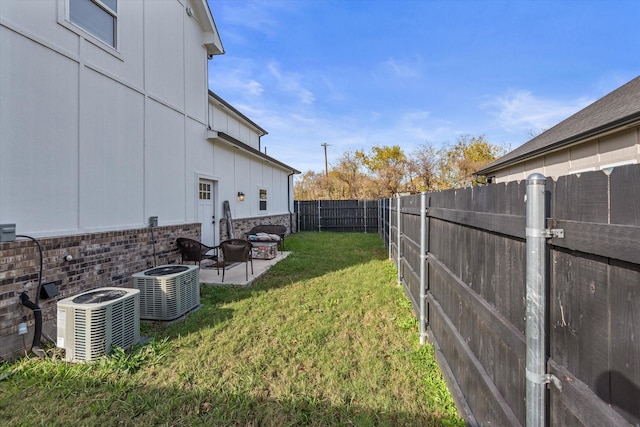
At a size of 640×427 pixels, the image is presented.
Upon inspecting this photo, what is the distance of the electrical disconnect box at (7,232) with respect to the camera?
3.38 m

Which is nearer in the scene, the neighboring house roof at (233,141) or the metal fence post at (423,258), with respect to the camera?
the metal fence post at (423,258)

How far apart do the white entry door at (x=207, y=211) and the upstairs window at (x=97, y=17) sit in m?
3.65

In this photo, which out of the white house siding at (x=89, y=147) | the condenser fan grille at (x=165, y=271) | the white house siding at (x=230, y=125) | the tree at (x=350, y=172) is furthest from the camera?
the tree at (x=350, y=172)

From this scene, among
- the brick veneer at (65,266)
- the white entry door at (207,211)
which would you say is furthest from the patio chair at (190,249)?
the white entry door at (207,211)

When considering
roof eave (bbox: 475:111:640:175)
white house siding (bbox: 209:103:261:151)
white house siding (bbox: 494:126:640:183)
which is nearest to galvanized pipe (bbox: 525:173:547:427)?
white house siding (bbox: 494:126:640:183)

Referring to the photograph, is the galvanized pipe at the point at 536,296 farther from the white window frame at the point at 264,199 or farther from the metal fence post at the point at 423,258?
the white window frame at the point at 264,199

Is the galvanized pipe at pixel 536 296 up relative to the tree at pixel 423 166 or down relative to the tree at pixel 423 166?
down

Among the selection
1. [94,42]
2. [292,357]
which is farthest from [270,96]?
[292,357]

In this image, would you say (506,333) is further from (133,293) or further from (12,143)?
(12,143)

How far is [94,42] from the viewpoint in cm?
467

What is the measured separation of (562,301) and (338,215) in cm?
1728

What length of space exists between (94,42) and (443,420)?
639cm

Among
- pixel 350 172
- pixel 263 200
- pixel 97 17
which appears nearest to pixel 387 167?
pixel 350 172

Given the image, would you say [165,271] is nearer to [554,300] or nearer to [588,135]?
[554,300]
